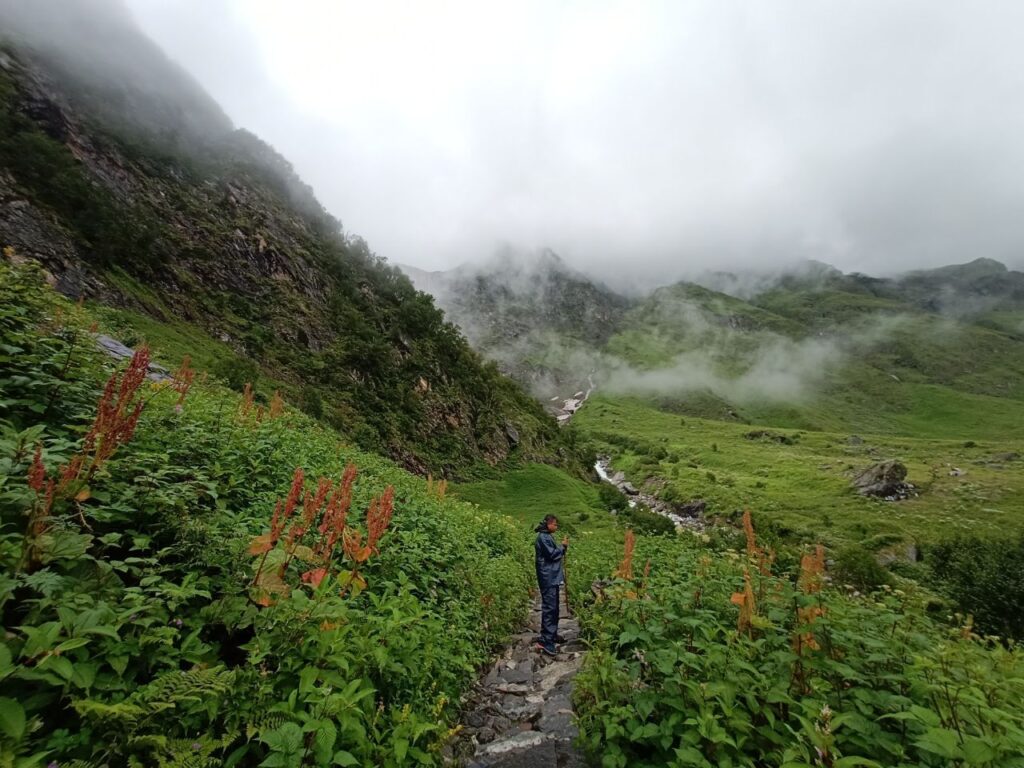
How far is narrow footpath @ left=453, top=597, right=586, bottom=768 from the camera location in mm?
5422

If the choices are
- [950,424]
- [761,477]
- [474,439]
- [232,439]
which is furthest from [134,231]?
[950,424]

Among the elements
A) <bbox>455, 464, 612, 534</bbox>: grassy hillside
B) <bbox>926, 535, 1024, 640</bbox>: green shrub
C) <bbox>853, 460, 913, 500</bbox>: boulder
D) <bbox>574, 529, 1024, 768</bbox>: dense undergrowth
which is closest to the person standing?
<bbox>574, 529, 1024, 768</bbox>: dense undergrowth

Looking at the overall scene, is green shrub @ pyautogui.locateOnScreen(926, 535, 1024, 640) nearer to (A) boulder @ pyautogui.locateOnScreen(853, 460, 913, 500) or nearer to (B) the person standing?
(B) the person standing

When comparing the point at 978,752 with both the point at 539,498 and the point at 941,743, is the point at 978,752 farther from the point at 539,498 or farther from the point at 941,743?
the point at 539,498

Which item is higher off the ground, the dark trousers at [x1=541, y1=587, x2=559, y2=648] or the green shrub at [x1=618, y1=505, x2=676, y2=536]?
the green shrub at [x1=618, y1=505, x2=676, y2=536]

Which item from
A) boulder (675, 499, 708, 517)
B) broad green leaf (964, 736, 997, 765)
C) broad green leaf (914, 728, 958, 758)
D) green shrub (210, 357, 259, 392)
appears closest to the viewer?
broad green leaf (964, 736, 997, 765)

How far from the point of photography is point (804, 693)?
4730mm

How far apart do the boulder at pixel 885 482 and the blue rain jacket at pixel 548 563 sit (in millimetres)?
67404

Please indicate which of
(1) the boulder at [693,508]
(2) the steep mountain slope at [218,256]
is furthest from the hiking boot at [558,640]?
(1) the boulder at [693,508]

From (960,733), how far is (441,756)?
4704 millimetres

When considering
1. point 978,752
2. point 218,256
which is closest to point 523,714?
point 978,752

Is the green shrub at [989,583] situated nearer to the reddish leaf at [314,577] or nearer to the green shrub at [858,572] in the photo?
the green shrub at [858,572]

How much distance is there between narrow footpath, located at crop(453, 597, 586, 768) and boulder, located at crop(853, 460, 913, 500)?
6859 centimetres

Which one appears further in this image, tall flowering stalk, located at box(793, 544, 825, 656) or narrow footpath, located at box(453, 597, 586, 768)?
narrow footpath, located at box(453, 597, 586, 768)
